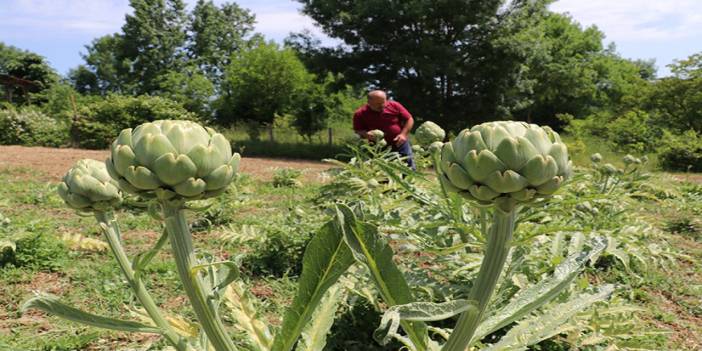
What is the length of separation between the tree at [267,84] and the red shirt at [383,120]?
37.3ft

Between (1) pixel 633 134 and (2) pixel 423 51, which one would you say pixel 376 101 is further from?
(1) pixel 633 134

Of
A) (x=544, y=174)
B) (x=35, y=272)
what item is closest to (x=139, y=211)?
(x=35, y=272)

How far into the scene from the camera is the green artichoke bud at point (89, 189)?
1.09m

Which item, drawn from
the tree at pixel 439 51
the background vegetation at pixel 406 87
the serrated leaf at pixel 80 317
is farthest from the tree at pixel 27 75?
the serrated leaf at pixel 80 317

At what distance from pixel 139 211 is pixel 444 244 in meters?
3.50

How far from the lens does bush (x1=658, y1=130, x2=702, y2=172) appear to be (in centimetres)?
1021

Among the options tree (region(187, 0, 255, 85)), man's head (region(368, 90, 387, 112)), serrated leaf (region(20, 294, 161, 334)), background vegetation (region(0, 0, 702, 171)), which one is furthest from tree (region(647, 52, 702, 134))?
tree (region(187, 0, 255, 85))

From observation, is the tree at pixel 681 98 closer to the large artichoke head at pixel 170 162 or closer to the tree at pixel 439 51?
the tree at pixel 439 51

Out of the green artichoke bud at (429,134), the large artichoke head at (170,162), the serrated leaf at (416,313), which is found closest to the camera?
the serrated leaf at (416,313)

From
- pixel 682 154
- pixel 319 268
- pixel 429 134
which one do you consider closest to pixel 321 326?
pixel 319 268

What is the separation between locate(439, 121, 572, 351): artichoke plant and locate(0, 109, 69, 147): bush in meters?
15.0

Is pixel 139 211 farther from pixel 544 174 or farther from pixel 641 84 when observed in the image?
pixel 641 84

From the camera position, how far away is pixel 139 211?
14.9 ft

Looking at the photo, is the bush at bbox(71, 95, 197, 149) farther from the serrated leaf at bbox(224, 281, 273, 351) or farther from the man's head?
the serrated leaf at bbox(224, 281, 273, 351)
